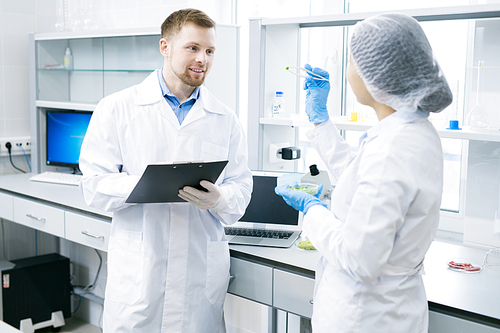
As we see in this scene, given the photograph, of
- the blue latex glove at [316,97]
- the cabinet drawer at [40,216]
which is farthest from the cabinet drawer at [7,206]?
the blue latex glove at [316,97]

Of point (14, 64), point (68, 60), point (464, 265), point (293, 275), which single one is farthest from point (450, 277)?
point (14, 64)

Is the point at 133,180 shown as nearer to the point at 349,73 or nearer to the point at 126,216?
the point at 126,216

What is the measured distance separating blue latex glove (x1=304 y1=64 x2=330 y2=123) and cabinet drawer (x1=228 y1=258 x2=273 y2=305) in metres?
0.57

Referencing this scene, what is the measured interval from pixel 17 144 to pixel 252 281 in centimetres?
226

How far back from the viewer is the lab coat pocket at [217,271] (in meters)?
1.65

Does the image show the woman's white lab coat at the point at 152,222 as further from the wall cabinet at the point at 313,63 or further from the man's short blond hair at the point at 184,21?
the wall cabinet at the point at 313,63

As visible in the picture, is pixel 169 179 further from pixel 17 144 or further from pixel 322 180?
pixel 17 144

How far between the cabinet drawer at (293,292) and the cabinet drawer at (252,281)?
3 cm

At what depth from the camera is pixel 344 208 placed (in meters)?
1.19

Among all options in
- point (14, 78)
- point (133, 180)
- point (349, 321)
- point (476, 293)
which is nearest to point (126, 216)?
point (133, 180)

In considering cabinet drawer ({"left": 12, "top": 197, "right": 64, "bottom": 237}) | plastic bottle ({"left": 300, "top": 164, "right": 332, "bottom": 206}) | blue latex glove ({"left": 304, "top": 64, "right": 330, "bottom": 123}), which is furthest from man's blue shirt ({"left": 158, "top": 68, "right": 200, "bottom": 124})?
cabinet drawer ({"left": 12, "top": 197, "right": 64, "bottom": 237})

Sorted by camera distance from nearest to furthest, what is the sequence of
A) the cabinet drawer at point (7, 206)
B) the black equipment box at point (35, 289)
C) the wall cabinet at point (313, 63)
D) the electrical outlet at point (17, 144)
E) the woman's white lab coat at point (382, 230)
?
the woman's white lab coat at point (382, 230) → the wall cabinet at point (313, 63) → the cabinet drawer at point (7, 206) → the black equipment box at point (35, 289) → the electrical outlet at point (17, 144)

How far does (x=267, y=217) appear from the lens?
6.58ft

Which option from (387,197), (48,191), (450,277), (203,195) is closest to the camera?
(387,197)
